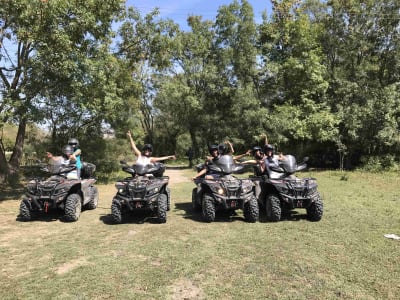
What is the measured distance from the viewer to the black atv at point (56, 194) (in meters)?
7.42

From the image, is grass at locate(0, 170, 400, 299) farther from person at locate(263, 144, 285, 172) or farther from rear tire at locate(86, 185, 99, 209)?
person at locate(263, 144, 285, 172)

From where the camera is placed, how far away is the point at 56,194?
7430mm

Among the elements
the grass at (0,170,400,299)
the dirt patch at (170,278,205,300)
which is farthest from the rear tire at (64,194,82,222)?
the dirt patch at (170,278,205,300)

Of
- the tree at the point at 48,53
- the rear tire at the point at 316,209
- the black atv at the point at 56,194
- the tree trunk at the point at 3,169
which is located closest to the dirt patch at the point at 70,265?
the black atv at the point at 56,194

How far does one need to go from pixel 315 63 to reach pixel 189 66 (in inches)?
322

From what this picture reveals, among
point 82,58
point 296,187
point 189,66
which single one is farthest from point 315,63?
point 296,187

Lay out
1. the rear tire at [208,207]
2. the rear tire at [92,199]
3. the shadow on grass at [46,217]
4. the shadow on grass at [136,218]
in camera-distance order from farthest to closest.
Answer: the rear tire at [92,199] → the shadow on grass at [46,217] → the shadow on grass at [136,218] → the rear tire at [208,207]

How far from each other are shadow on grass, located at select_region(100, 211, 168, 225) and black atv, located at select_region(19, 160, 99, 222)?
0.65 metres

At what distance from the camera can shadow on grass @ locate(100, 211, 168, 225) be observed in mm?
7684

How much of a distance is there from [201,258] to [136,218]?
307cm

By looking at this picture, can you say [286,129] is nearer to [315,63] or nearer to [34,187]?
[315,63]

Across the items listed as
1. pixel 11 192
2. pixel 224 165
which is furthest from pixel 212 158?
pixel 11 192

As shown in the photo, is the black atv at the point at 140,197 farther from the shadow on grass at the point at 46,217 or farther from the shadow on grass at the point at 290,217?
the shadow on grass at the point at 290,217

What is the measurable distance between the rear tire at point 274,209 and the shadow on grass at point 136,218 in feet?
7.61
